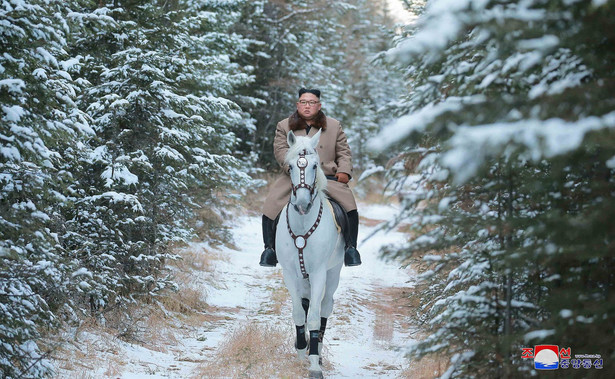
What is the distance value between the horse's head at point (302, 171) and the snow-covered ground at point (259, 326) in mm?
1145

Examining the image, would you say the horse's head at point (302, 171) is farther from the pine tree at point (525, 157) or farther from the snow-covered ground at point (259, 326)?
the pine tree at point (525, 157)

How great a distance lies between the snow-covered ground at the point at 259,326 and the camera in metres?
6.53

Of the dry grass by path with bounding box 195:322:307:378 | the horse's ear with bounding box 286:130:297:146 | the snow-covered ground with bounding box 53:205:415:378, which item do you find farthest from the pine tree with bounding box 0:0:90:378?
the horse's ear with bounding box 286:130:297:146

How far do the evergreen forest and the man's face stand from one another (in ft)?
4.80

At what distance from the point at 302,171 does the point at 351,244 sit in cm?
168

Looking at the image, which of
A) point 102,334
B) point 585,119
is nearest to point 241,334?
point 102,334

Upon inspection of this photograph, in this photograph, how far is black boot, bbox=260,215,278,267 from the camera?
7174mm

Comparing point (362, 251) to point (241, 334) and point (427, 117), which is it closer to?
point (241, 334)

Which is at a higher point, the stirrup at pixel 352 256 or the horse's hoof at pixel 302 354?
the stirrup at pixel 352 256

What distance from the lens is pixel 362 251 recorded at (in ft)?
58.4

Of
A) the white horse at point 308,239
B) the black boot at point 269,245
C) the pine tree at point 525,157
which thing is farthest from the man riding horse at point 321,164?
the pine tree at point 525,157

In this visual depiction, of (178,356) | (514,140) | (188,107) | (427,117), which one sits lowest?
(178,356)

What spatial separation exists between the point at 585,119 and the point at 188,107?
718 centimetres

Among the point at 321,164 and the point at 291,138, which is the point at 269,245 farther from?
the point at 291,138
